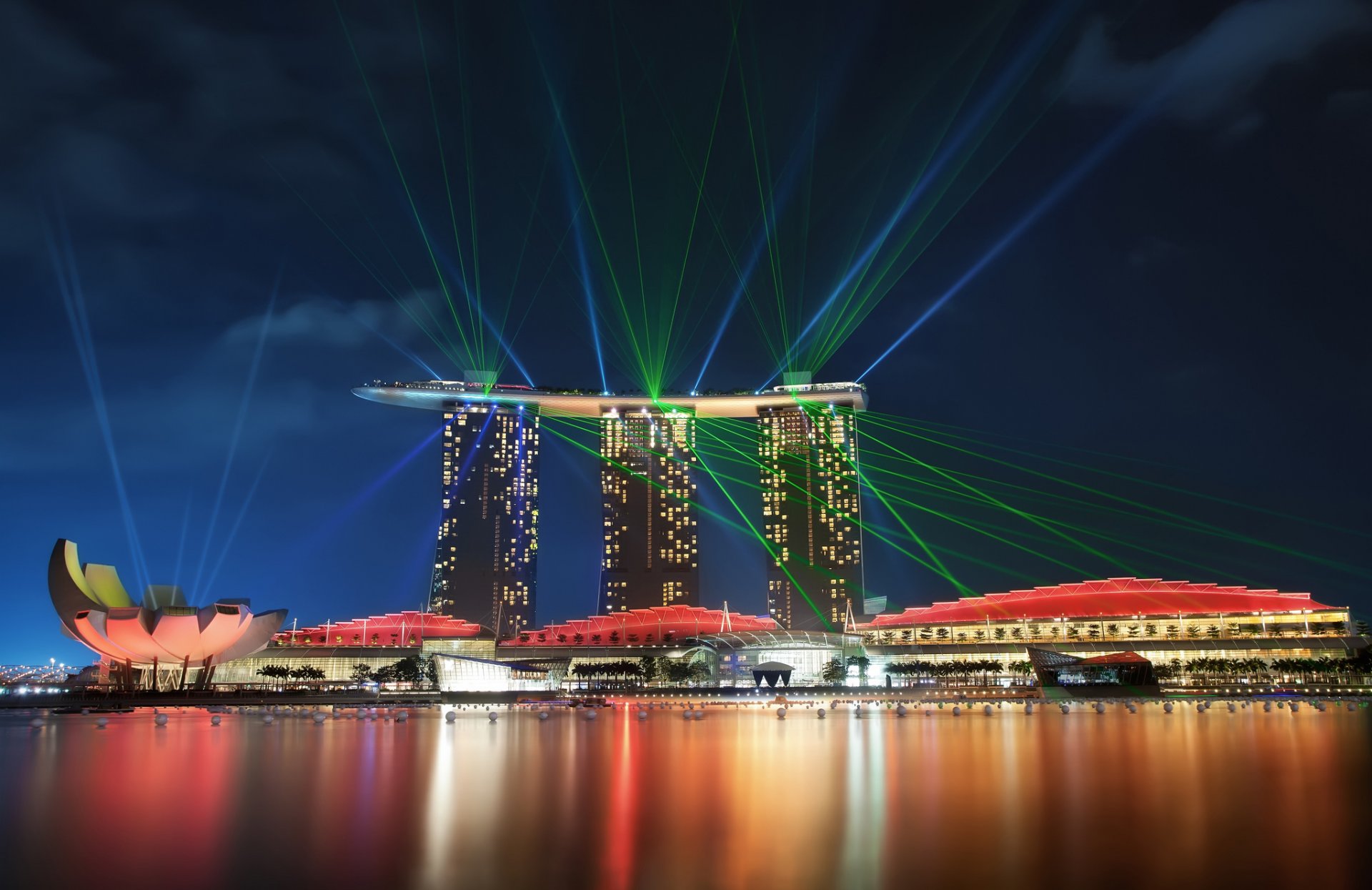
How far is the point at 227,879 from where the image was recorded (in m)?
11.6

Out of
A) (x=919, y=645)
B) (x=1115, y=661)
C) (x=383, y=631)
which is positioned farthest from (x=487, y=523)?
(x=1115, y=661)

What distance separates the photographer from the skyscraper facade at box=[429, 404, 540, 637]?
477 ft

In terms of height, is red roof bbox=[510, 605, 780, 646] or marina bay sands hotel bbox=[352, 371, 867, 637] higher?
marina bay sands hotel bbox=[352, 371, 867, 637]

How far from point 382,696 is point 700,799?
5476 cm

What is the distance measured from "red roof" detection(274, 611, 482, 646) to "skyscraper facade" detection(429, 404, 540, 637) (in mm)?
31863

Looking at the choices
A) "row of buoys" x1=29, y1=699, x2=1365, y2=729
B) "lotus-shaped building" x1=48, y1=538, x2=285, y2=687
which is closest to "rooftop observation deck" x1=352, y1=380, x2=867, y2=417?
"lotus-shaped building" x1=48, y1=538, x2=285, y2=687

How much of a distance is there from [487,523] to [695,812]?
134 meters

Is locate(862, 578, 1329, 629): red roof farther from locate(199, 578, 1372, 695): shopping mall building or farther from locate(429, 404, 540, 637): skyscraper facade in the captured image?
locate(429, 404, 540, 637): skyscraper facade

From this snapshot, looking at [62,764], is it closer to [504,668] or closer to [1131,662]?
[504,668]

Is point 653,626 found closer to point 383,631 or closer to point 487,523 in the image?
point 383,631

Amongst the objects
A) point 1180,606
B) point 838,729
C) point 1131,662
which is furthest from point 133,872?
point 1180,606

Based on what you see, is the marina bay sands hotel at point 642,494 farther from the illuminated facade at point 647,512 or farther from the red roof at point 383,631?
the red roof at point 383,631

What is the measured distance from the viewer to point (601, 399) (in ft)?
521

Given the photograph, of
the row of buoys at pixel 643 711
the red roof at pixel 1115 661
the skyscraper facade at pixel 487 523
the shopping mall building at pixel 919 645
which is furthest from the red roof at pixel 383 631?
the red roof at pixel 1115 661
